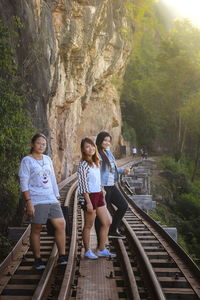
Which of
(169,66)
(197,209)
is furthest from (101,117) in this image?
(197,209)

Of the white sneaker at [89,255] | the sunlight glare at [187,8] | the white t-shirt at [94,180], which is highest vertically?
the sunlight glare at [187,8]

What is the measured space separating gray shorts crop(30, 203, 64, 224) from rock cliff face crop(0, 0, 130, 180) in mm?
4405

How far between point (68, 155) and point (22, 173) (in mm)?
17784

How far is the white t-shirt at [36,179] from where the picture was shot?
Answer: 4.70 meters

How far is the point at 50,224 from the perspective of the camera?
5.04 meters

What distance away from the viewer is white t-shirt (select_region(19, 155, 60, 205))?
4703mm

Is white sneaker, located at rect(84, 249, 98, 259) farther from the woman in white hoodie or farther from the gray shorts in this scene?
the gray shorts

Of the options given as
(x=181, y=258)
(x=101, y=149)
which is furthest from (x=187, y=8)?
(x=181, y=258)

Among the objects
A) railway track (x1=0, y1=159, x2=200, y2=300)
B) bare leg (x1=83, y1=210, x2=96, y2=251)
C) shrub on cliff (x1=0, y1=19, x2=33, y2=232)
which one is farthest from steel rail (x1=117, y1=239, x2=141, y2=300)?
shrub on cliff (x1=0, y1=19, x2=33, y2=232)

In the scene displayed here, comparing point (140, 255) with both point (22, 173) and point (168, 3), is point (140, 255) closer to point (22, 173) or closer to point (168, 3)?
point (22, 173)

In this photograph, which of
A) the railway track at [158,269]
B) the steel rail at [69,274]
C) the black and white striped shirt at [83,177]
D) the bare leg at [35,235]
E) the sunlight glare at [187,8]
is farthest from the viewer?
the sunlight glare at [187,8]

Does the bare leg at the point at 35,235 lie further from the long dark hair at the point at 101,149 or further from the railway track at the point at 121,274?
the long dark hair at the point at 101,149

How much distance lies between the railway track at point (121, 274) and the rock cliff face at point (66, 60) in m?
4.36

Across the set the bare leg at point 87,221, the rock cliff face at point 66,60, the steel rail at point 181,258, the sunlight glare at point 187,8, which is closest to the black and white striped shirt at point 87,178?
the bare leg at point 87,221
